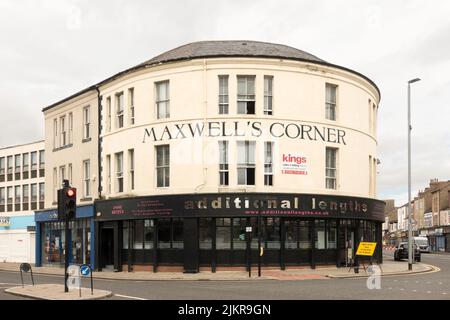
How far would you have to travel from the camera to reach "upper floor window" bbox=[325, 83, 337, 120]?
120 ft

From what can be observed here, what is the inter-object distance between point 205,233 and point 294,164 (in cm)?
598

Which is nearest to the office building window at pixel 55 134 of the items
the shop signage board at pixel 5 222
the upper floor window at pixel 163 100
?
the upper floor window at pixel 163 100

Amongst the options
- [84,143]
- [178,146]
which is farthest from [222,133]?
[84,143]

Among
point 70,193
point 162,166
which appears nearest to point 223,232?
point 162,166

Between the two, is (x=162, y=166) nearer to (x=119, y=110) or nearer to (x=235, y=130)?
(x=235, y=130)

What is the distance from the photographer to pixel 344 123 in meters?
37.0

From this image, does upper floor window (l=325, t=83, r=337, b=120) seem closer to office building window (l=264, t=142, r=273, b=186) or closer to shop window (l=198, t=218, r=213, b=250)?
office building window (l=264, t=142, r=273, b=186)

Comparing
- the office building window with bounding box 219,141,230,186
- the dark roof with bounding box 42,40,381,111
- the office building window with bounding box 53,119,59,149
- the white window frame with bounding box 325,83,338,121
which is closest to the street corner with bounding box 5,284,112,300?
the office building window with bounding box 219,141,230,186

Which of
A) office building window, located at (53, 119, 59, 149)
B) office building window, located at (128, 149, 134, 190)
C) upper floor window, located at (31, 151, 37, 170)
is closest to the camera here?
office building window, located at (128, 149, 134, 190)

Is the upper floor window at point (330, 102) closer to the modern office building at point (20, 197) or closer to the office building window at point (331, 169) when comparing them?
the office building window at point (331, 169)

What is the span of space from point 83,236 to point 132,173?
20.7 feet

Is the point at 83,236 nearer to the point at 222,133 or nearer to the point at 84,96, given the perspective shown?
the point at 84,96

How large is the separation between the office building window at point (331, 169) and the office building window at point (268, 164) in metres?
3.56

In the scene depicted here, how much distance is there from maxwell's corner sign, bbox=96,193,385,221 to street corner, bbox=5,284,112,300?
11.1m
